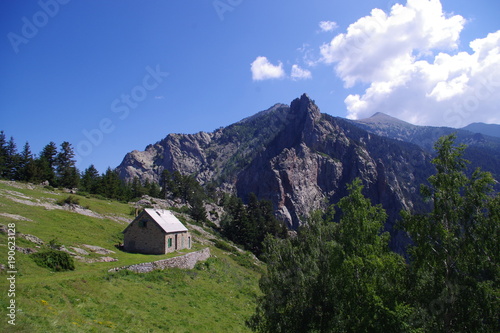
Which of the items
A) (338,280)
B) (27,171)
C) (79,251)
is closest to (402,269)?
(338,280)

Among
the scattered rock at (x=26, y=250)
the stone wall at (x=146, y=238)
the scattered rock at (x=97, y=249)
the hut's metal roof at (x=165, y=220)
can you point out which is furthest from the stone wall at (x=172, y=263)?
the scattered rock at (x=97, y=249)

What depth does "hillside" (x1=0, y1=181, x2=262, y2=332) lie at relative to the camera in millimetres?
15883

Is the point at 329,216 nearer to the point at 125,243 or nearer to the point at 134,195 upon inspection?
the point at 125,243

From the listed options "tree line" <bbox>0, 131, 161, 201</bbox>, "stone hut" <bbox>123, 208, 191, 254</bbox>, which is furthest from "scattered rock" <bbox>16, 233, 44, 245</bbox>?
"tree line" <bbox>0, 131, 161, 201</bbox>

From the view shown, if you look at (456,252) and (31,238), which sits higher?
(456,252)

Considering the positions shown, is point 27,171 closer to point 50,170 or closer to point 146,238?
point 50,170

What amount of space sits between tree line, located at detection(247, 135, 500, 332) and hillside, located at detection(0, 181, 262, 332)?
30.5ft

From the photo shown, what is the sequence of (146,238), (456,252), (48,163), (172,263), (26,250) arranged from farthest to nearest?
(48,163)
(146,238)
(172,263)
(26,250)
(456,252)

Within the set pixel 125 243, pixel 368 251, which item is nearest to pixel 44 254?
pixel 125 243

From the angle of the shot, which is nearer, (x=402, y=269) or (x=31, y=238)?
(x=402, y=269)

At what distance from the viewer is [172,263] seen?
34438mm

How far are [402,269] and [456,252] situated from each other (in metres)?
2.66

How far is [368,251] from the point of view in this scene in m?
14.9

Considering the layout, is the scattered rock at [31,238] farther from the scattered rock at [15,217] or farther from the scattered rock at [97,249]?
the scattered rock at [15,217]
